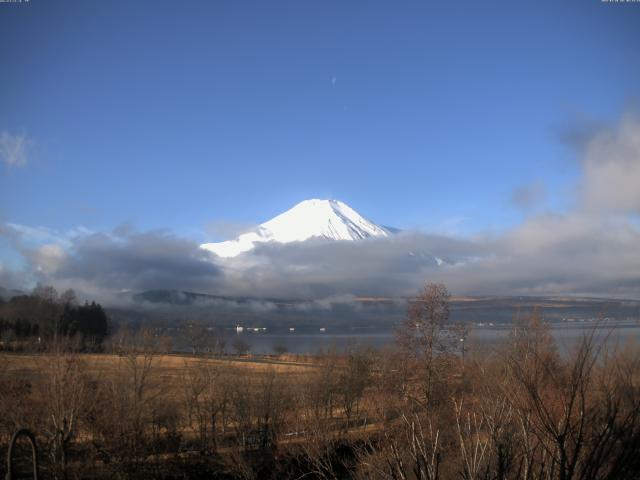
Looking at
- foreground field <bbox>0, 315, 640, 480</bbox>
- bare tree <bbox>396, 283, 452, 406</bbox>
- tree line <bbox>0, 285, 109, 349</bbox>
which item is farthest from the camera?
tree line <bbox>0, 285, 109, 349</bbox>

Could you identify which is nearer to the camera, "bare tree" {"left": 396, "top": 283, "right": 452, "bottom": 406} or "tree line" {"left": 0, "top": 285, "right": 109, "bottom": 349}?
"bare tree" {"left": 396, "top": 283, "right": 452, "bottom": 406}

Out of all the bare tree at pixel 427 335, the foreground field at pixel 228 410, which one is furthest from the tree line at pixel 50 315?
the bare tree at pixel 427 335

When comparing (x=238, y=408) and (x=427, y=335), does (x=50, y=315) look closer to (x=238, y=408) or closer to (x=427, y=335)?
(x=238, y=408)

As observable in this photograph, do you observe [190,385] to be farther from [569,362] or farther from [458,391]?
[569,362]

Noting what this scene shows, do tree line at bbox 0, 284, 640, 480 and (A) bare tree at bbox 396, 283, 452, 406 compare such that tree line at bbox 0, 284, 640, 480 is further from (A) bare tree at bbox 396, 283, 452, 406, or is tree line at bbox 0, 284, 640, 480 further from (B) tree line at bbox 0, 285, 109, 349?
(B) tree line at bbox 0, 285, 109, 349

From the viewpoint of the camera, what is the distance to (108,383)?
32.3m

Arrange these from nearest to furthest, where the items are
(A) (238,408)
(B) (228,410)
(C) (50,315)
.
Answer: (A) (238,408) → (B) (228,410) → (C) (50,315)

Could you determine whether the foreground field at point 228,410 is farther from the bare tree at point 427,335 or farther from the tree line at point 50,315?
Result: the tree line at point 50,315

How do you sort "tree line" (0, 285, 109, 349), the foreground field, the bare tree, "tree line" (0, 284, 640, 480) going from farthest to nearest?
"tree line" (0, 285, 109, 349), the bare tree, "tree line" (0, 284, 640, 480), the foreground field

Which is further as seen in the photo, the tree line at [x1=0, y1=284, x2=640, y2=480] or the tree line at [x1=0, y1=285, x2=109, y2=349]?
the tree line at [x1=0, y1=285, x2=109, y2=349]

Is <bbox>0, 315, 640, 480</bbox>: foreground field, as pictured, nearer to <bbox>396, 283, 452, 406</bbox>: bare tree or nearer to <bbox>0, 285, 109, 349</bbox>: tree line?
<bbox>396, 283, 452, 406</bbox>: bare tree

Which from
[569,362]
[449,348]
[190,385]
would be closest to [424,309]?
[449,348]

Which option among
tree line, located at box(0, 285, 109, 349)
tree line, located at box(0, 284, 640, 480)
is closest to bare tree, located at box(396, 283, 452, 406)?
tree line, located at box(0, 284, 640, 480)

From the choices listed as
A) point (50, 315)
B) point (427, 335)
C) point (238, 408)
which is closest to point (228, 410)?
point (238, 408)
